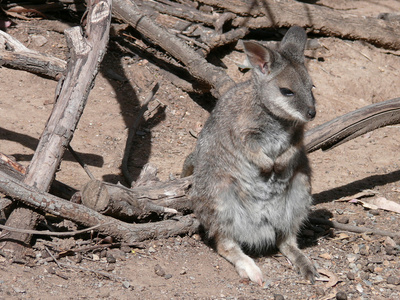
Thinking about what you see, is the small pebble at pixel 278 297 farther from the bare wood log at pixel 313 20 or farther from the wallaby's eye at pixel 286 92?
the bare wood log at pixel 313 20

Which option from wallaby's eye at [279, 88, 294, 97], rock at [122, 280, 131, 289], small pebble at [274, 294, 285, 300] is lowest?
rock at [122, 280, 131, 289]

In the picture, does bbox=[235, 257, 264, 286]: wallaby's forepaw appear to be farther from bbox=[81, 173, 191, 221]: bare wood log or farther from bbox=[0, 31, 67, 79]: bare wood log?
bbox=[0, 31, 67, 79]: bare wood log

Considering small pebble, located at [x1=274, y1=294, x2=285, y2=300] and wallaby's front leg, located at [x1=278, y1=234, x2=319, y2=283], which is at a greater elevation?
wallaby's front leg, located at [x1=278, y1=234, x2=319, y2=283]

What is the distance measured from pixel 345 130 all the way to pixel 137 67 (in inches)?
150

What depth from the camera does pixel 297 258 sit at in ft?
17.1

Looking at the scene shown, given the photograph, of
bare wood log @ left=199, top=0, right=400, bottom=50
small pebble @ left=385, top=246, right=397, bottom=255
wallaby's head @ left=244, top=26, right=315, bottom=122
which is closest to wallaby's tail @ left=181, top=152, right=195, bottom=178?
wallaby's head @ left=244, top=26, right=315, bottom=122

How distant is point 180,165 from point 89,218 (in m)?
2.69

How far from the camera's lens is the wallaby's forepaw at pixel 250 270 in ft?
16.0

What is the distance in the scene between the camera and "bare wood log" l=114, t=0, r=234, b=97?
729 centimetres

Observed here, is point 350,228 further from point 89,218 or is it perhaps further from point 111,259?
point 89,218

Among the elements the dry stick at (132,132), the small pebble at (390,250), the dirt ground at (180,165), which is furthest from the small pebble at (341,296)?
the dry stick at (132,132)

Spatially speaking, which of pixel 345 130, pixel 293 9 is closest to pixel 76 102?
pixel 345 130

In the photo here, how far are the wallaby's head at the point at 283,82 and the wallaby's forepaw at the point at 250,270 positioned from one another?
1.31 metres

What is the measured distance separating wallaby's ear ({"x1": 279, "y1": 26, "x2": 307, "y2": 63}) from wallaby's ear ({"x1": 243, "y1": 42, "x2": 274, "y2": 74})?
179 mm
